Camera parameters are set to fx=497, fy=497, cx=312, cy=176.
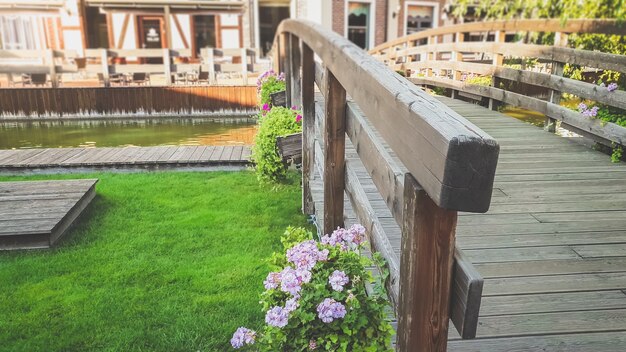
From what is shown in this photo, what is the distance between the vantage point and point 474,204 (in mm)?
1080

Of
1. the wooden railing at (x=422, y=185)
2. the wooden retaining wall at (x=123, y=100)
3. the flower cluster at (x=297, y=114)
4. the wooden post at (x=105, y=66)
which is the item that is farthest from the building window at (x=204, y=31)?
the wooden railing at (x=422, y=185)

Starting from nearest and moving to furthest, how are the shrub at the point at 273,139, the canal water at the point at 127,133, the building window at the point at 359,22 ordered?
the shrub at the point at 273,139 < the canal water at the point at 127,133 < the building window at the point at 359,22

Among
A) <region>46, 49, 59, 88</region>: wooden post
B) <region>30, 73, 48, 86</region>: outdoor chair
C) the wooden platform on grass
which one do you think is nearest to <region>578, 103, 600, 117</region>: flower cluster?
the wooden platform on grass

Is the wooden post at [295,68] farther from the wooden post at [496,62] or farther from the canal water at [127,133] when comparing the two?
the canal water at [127,133]

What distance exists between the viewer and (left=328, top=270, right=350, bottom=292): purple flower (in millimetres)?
1878

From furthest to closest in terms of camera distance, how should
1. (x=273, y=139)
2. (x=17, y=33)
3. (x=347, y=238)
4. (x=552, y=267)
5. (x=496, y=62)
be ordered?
(x=17, y=33)
(x=496, y=62)
(x=273, y=139)
(x=552, y=267)
(x=347, y=238)

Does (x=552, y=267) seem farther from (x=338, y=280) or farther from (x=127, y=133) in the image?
(x=127, y=133)

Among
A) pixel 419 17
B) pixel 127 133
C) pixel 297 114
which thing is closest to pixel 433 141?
pixel 297 114

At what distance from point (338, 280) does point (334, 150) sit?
1.00 m

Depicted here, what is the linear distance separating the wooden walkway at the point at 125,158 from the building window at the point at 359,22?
1281 centimetres

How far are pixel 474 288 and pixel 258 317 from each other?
211 centimetres

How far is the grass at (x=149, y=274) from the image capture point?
9.87 feet

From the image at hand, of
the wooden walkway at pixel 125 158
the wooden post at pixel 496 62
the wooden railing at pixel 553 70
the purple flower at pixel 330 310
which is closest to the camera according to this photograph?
the purple flower at pixel 330 310

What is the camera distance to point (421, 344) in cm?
147
